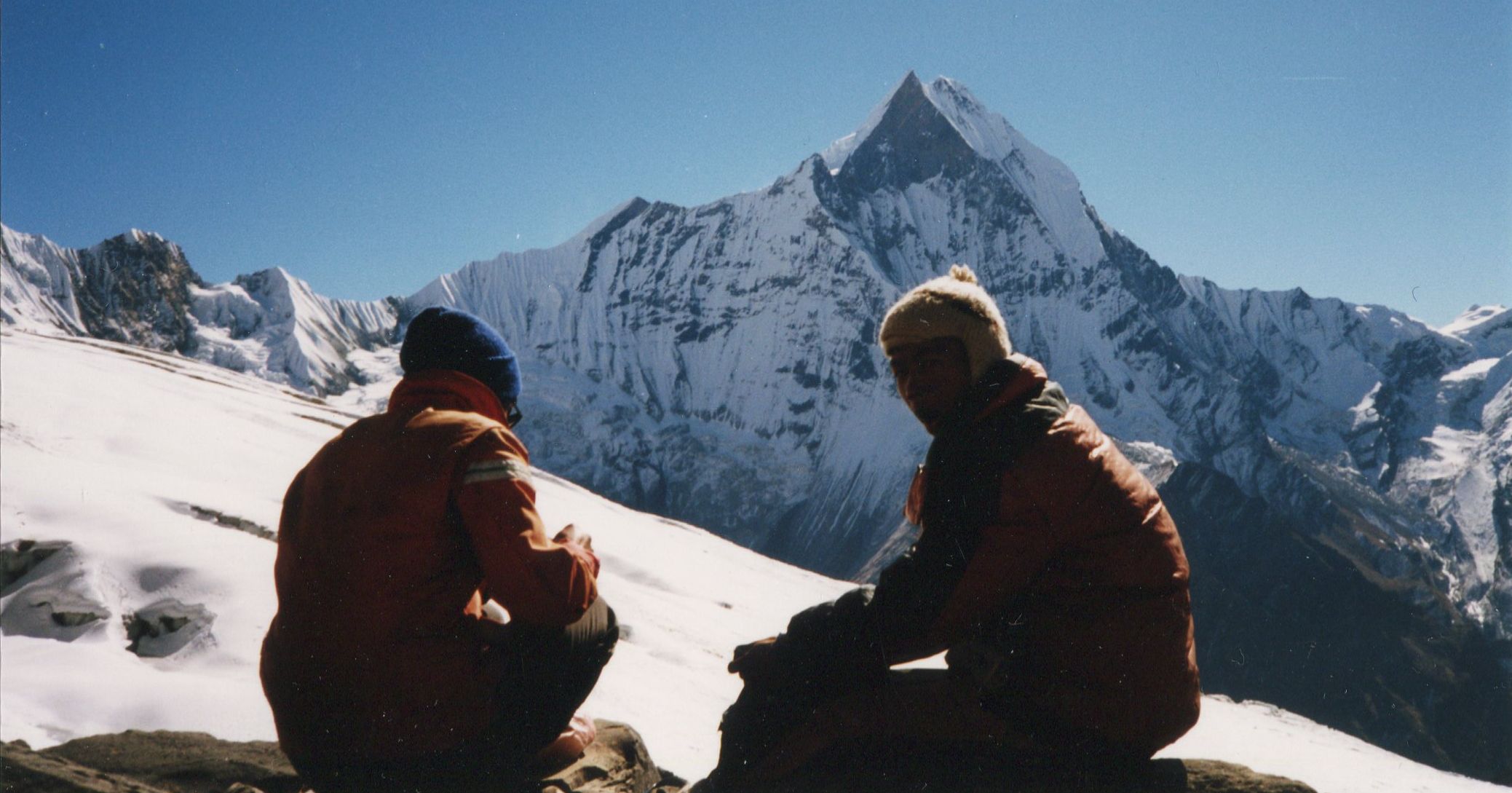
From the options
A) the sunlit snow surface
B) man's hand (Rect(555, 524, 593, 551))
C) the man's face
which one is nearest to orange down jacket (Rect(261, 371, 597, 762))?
man's hand (Rect(555, 524, 593, 551))

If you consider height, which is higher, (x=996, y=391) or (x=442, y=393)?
(x=996, y=391)

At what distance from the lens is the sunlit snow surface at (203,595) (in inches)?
272

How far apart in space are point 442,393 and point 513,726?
1.43 metres

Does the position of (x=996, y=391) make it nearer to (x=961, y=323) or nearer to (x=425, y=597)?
(x=961, y=323)

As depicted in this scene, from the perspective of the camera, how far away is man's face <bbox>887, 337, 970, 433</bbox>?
11.9ft

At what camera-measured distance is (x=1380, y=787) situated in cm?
1080

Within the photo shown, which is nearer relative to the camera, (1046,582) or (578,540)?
(1046,582)

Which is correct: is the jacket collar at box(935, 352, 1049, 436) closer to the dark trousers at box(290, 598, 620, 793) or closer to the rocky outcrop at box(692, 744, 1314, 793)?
the rocky outcrop at box(692, 744, 1314, 793)

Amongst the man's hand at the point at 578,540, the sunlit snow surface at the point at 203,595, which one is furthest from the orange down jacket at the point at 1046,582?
the sunlit snow surface at the point at 203,595

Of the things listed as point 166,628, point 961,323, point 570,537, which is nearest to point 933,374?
point 961,323

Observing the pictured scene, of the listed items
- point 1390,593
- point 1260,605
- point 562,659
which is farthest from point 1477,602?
point 562,659

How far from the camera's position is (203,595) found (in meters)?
8.73

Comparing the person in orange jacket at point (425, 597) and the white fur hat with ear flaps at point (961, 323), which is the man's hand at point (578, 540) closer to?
the person in orange jacket at point (425, 597)

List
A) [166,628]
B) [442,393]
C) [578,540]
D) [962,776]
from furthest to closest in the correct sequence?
[166,628]
[578,540]
[442,393]
[962,776]
